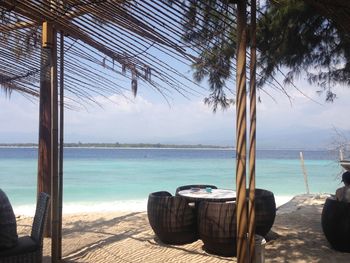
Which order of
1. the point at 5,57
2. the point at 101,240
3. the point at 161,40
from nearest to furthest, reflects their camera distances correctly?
the point at 161,40, the point at 5,57, the point at 101,240

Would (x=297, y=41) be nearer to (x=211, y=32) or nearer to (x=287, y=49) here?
(x=287, y=49)

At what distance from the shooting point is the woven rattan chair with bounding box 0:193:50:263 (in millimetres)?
2197

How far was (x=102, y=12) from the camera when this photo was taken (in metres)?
2.49

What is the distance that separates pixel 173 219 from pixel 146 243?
47cm

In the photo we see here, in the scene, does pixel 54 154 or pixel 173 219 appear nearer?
pixel 54 154

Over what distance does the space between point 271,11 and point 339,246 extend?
234cm

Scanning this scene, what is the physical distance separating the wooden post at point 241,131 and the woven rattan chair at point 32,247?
126 cm

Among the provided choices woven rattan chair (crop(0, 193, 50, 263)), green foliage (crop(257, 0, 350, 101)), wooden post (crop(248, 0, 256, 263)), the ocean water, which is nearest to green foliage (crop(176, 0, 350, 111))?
green foliage (crop(257, 0, 350, 101))

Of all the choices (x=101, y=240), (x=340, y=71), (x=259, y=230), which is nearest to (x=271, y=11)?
(x=340, y=71)

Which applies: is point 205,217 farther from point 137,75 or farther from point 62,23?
point 62,23

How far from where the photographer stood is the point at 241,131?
180 cm

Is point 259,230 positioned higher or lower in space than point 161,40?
lower

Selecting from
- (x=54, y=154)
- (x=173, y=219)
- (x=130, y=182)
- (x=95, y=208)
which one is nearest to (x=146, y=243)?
(x=173, y=219)

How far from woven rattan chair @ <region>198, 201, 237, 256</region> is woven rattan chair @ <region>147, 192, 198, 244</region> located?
10.2 inches
